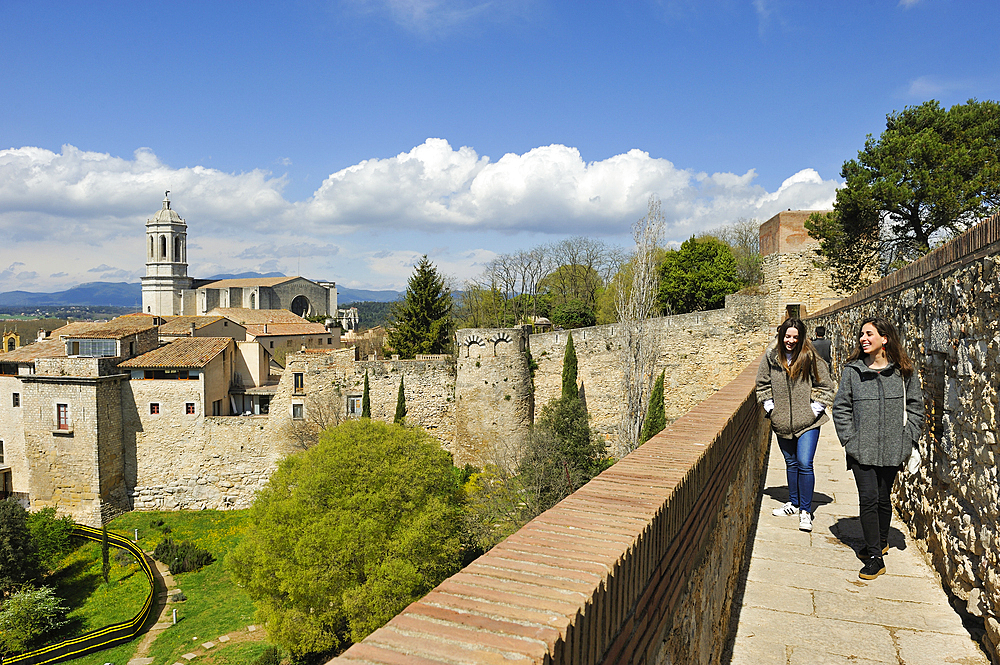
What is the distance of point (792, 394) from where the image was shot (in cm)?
530

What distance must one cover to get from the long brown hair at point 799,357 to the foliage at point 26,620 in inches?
1032

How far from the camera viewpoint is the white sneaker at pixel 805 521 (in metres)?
5.27

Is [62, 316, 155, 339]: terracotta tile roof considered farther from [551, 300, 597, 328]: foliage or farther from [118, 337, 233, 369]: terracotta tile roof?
[551, 300, 597, 328]: foliage

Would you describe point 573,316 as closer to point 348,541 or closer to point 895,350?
point 348,541

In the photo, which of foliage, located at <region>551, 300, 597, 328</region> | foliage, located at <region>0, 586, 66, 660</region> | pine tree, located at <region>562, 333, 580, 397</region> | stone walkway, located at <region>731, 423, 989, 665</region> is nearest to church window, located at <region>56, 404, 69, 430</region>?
foliage, located at <region>0, 586, 66, 660</region>

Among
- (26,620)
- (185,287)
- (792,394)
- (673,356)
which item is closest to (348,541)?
(26,620)

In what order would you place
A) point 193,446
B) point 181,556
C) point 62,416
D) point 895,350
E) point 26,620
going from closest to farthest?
point 895,350
point 26,620
point 181,556
point 62,416
point 193,446

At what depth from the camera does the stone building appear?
2198 centimetres

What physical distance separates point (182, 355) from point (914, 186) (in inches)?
1230

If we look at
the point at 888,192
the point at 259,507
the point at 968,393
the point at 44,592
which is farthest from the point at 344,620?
the point at 888,192

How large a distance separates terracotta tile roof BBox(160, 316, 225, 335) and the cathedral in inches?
1165

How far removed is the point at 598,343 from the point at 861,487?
22820 mm

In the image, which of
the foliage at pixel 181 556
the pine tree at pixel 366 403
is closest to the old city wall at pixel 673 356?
the pine tree at pixel 366 403

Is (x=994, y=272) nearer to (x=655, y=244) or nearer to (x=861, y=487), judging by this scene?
(x=861, y=487)
